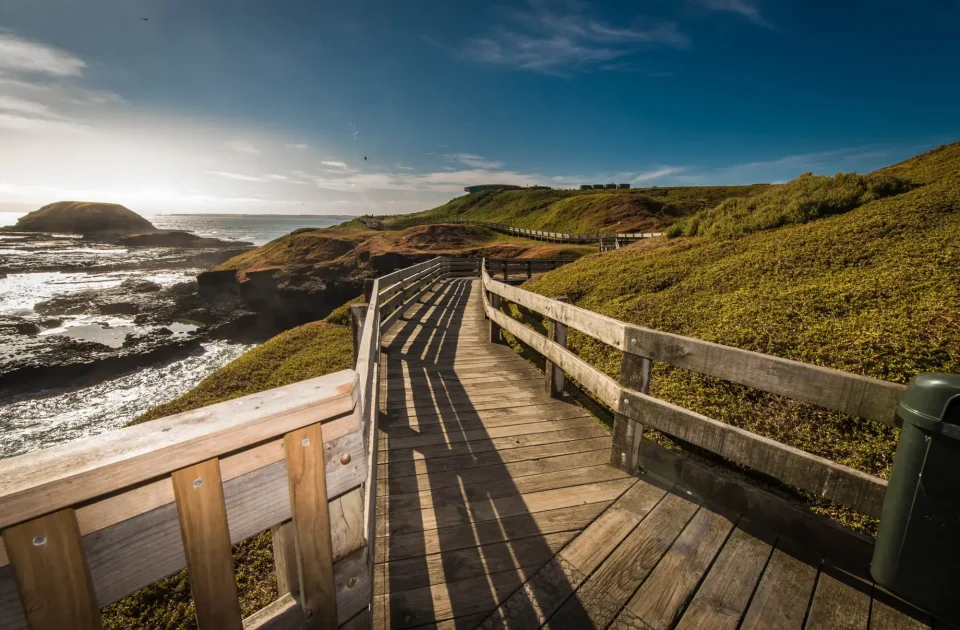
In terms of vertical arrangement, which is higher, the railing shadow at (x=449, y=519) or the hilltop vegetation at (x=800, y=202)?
the hilltop vegetation at (x=800, y=202)

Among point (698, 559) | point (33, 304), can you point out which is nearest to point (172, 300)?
point (33, 304)

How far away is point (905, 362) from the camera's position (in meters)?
4.43

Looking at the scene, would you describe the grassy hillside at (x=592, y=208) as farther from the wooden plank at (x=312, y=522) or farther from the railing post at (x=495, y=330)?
the wooden plank at (x=312, y=522)

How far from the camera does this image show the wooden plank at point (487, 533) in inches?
102

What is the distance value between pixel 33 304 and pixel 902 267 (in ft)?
169

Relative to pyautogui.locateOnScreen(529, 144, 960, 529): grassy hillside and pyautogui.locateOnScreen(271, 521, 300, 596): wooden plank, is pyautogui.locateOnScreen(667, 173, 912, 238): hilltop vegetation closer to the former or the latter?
pyautogui.locateOnScreen(529, 144, 960, 529): grassy hillside

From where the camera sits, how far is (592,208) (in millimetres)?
51969

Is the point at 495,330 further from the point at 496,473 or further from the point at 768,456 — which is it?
the point at 768,456

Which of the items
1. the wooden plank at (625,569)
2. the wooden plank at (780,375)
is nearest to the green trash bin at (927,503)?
the wooden plank at (780,375)

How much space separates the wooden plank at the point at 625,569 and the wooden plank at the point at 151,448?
5.67ft

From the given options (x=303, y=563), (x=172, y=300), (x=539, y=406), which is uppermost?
(x=303, y=563)

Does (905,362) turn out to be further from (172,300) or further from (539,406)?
(172,300)

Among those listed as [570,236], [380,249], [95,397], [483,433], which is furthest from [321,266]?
[483,433]

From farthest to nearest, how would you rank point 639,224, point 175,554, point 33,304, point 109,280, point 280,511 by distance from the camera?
point 109,280 → point 639,224 → point 33,304 → point 280,511 → point 175,554
